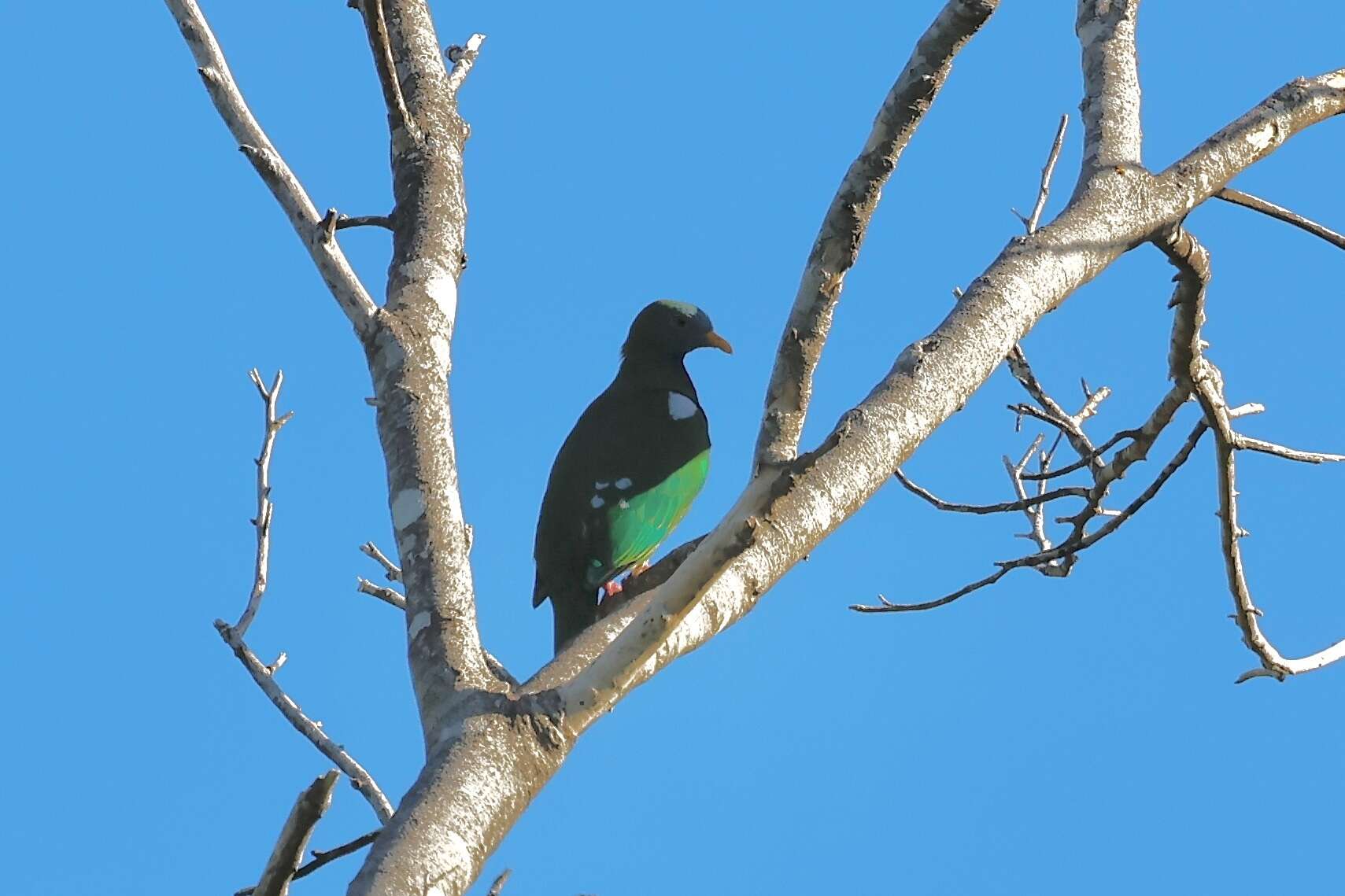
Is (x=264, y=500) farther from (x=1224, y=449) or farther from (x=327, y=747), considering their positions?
(x=1224, y=449)

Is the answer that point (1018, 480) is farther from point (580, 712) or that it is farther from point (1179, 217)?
point (580, 712)

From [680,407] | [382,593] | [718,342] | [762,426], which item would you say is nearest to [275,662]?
[382,593]

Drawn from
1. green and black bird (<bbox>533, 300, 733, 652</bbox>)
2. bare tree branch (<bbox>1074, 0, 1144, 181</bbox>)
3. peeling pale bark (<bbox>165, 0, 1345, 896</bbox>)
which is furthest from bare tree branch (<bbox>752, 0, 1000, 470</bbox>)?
green and black bird (<bbox>533, 300, 733, 652</bbox>)

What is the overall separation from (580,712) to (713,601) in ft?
1.27

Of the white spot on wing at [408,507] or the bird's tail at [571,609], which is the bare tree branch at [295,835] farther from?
the bird's tail at [571,609]

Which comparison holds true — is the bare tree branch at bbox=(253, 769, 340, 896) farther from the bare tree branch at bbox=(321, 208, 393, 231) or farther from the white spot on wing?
the bare tree branch at bbox=(321, 208, 393, 231)

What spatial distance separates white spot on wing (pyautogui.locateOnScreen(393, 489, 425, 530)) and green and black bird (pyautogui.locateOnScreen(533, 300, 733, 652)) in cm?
212

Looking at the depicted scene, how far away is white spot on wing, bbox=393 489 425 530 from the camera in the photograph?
2.79 m

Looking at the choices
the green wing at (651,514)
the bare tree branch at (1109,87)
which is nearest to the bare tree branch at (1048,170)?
the bare tree branch at (1109,87)

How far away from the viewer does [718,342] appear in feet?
21.0

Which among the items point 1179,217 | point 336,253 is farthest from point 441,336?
point 1179,217

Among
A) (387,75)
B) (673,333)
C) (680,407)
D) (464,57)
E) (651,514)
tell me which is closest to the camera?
(387,75)

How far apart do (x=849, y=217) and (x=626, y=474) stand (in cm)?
293

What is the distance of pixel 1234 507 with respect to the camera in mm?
3414
